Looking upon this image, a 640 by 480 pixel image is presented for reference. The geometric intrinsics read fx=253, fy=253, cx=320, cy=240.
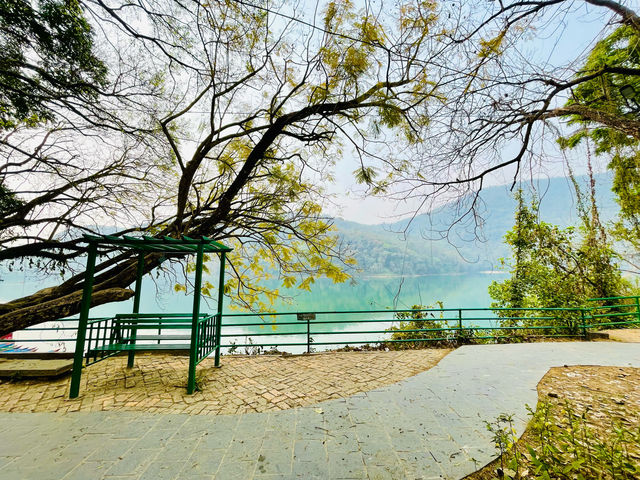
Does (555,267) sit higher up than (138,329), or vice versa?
(555,267)

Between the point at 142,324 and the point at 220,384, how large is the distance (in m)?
2.02

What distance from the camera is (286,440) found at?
2.65 metres

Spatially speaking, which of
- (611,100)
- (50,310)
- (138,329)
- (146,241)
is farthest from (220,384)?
(611,100)

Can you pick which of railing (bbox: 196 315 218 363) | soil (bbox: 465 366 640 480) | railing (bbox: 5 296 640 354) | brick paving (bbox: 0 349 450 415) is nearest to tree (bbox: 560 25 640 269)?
soil (bbox: 465 366 640 480)

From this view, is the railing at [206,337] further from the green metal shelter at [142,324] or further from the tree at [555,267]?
the tree at [555,267]

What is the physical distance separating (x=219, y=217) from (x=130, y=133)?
2109 millimetres

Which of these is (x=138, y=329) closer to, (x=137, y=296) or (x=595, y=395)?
(x=137, y=296)

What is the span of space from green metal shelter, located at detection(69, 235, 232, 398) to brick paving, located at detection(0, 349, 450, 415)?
1.01ft

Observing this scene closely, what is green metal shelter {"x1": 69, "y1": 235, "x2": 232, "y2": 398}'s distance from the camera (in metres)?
3.88

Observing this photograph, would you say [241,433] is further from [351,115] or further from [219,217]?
[351,115]

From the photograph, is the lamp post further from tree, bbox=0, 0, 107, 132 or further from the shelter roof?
tree, bbox=0, 0, 107, 132

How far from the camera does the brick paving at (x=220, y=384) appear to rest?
349 centimetres

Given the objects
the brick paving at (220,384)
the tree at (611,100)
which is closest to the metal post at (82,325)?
the brick paving at (220,384)

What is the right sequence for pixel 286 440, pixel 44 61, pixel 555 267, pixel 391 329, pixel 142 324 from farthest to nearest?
pixel 555 267 < pixel 391 329 < pixel 142 324 < pixel 44 61 < pixel 286 440
